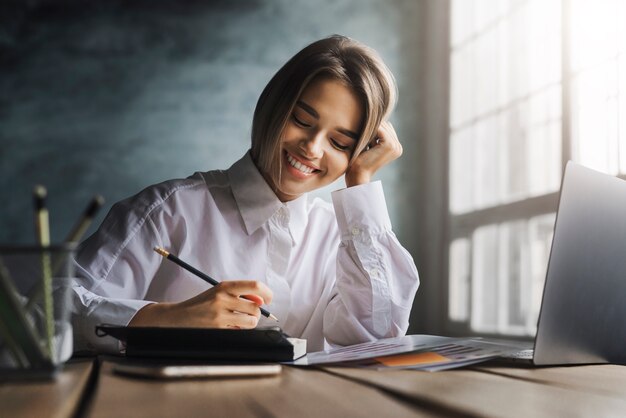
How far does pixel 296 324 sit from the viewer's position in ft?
5.45

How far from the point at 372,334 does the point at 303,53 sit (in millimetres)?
697

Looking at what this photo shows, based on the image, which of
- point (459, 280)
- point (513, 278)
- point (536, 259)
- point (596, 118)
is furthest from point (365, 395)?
point (459, 280)

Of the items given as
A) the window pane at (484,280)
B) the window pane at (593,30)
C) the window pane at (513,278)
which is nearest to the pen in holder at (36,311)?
the window pane at (593,30)

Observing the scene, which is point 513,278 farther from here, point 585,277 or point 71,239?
point 71,239

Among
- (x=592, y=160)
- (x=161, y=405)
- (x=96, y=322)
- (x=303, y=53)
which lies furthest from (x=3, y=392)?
(x=592, y=160)

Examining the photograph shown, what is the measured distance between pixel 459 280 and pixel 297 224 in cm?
257

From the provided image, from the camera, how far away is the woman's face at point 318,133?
161cm

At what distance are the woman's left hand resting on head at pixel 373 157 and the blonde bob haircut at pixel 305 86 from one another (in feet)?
0.08

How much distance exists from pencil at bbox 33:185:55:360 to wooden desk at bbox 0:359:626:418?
1.9 inches

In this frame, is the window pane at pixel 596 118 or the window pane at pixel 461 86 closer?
the window pane at pixel 596 118

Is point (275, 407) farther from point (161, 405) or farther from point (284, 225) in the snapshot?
point (284, 225)

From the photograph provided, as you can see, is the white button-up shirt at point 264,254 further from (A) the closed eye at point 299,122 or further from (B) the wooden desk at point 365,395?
(B) the wooden desk at point 365,395

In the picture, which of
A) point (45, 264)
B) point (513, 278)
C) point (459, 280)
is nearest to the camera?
point (45, 264)

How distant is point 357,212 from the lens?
150 centimetres
